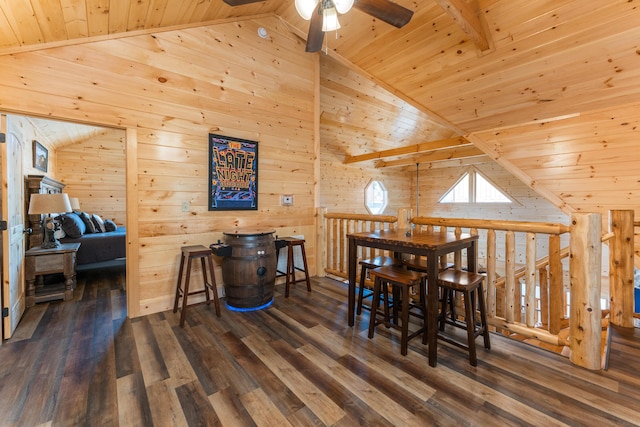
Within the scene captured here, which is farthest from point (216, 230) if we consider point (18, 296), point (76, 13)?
point (76, 13)

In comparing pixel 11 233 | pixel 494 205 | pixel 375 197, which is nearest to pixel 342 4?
pixel 11 233

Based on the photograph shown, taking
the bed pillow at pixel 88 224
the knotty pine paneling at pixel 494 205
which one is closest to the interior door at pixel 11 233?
the bed pillow at pixel 88 224

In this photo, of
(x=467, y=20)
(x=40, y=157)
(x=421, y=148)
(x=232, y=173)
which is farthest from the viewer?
(x=421, y=148)

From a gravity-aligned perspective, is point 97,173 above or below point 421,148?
below

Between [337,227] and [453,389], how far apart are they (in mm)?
2615

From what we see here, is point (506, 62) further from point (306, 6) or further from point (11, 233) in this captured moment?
point (11, 233)

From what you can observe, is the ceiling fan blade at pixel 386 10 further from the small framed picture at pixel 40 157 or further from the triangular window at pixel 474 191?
the triangular window at pixel 474 191

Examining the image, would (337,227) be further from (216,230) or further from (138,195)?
(138,195)

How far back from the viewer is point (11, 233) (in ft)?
7.64

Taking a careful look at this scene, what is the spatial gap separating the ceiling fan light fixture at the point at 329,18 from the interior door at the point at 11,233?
2.63 metres

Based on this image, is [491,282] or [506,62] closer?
[491,282]

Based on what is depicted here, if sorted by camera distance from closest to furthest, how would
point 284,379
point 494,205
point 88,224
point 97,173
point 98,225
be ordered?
point 284,379 < point 88,224 < point 98,225 < point 97,173 < point 494,205

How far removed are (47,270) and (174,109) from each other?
2.34 metres

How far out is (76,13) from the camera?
209 cm
